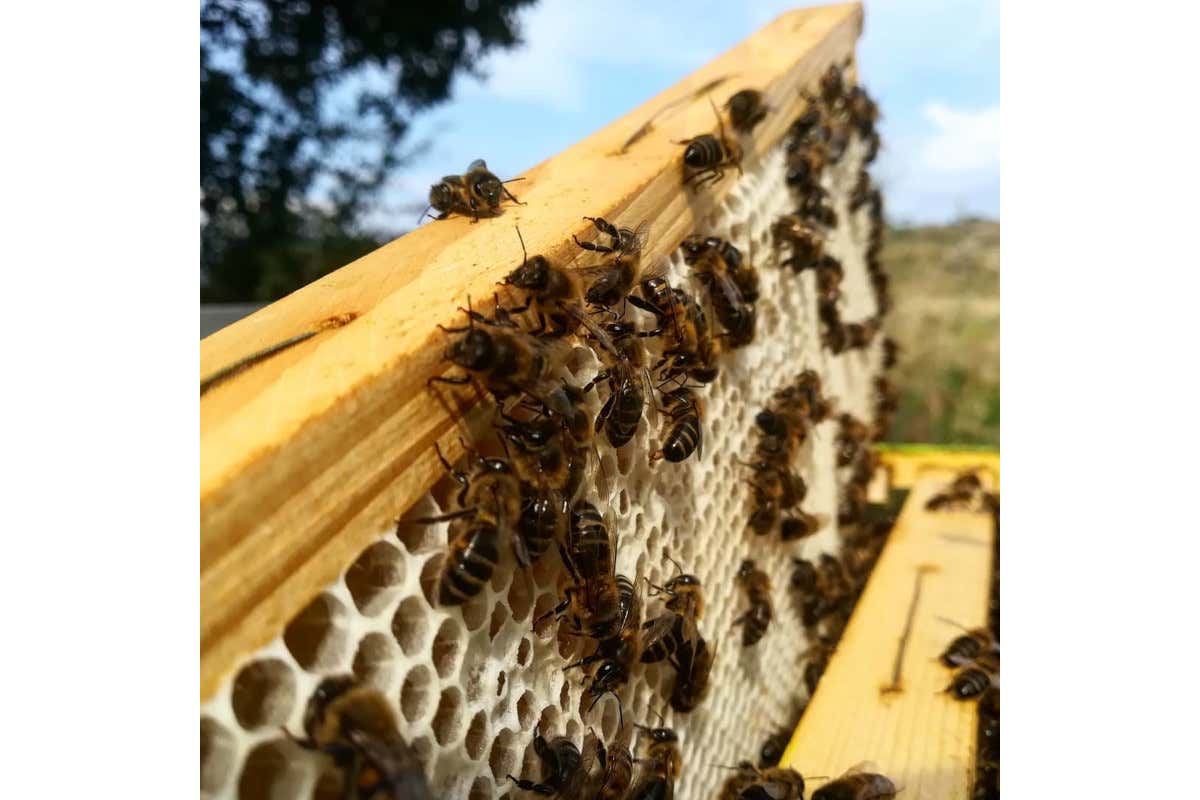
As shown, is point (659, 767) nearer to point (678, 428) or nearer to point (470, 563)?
point (678, 428)

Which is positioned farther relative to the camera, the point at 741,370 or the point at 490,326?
the point at 741,370

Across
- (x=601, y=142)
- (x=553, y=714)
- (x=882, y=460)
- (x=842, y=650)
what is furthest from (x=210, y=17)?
(x=882, y=460)

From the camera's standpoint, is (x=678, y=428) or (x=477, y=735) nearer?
(x=477, y=735)

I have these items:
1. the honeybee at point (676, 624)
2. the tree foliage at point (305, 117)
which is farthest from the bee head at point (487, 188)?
the tree foliage at point (305, 117)

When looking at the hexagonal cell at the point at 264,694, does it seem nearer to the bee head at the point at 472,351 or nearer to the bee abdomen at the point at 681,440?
the bee head at the point at 472,351

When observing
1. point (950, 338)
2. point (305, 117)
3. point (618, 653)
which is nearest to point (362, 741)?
point (618, 653)
